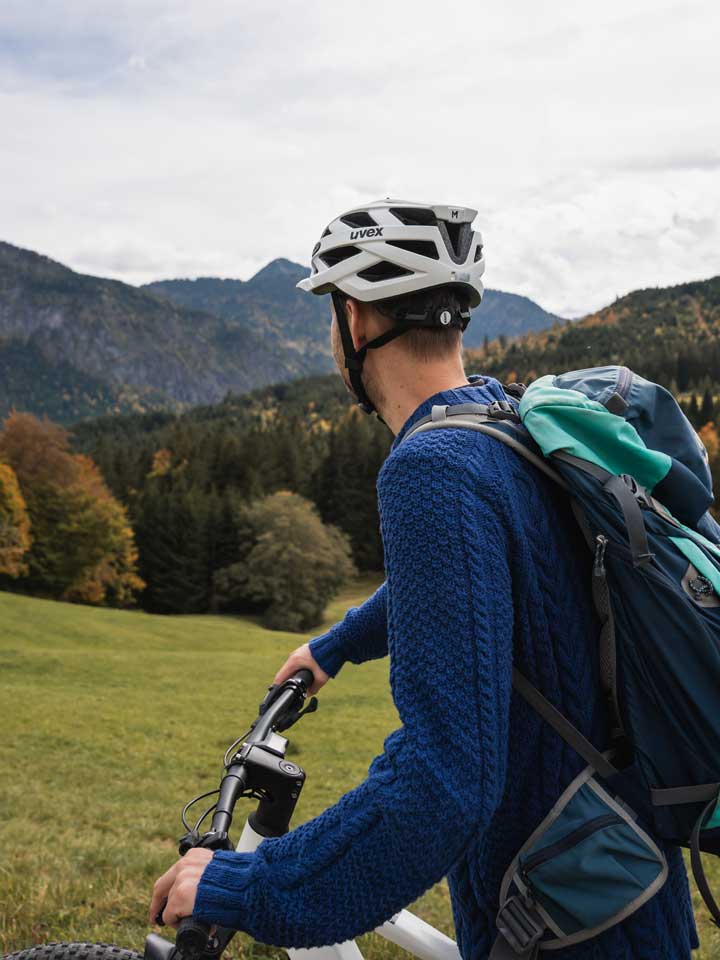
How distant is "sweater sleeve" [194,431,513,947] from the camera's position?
1.49 m

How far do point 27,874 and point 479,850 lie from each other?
5.39 meters

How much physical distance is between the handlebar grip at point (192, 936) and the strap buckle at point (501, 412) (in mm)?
1241

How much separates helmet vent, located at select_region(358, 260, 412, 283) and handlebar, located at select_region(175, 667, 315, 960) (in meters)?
1.33

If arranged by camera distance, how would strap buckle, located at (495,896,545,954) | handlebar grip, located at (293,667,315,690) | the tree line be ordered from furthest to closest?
the tree line, handlebar grip, located at (293,667,315,690), strap buckle, located at (495,896,545,954)

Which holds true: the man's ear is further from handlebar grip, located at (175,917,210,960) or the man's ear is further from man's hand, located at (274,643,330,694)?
handlebar grip, located at (175,917,210,960)

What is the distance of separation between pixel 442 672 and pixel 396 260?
109 cm

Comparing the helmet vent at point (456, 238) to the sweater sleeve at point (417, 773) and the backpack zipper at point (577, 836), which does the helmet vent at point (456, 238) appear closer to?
the sweater sleeve at point (417, 773)

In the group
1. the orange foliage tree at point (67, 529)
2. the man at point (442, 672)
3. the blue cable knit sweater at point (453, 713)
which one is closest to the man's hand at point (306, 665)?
the man at point (442, 672)

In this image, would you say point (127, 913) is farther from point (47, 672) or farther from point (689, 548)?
point (47, 672)

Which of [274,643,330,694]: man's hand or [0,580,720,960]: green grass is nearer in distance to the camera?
[274,643,330,694]: man's hand

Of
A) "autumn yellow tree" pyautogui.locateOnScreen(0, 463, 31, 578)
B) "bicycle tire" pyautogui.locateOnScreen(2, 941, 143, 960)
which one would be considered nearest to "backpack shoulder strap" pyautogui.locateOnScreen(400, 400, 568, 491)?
"bicycle tire" pyautogui.locateOnScreen(2, 941, 143, 960)

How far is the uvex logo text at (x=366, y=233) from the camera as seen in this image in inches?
84.4

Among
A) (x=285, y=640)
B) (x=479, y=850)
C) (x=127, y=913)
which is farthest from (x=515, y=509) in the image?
(x=285, y=640)

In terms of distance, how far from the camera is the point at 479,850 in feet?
6.23
